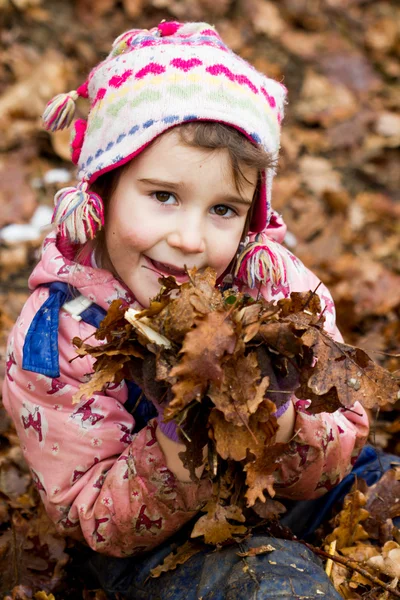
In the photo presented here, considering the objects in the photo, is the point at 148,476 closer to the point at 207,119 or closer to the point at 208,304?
the point at 208,304

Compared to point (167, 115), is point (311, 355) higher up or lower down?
lower down

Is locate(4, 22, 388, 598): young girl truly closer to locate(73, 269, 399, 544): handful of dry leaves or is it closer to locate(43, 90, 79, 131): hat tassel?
locate(43, 90, 79, 131): hat tassel

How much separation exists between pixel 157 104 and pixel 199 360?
85 cm

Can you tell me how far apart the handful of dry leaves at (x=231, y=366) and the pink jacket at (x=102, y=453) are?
0.28 m

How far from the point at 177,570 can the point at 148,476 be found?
334 millimetres

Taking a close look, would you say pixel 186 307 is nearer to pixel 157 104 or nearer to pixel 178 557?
pixel 157 104

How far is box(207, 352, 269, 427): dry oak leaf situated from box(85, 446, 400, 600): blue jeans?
49cm

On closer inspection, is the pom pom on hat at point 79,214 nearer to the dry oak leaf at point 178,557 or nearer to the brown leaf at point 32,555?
the dry oak leaf at point 178,557

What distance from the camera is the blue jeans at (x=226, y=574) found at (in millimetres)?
1806

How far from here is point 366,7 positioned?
A: 6.70 m

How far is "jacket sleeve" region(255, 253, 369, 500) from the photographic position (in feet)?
6.55

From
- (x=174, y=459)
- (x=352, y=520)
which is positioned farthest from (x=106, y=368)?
(x=352, y=520)

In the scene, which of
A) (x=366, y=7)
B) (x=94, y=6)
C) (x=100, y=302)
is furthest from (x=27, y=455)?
(x=366, y=7)

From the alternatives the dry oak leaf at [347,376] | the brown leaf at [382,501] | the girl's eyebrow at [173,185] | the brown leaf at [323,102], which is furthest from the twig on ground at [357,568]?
the brown leaf at [323,102]
